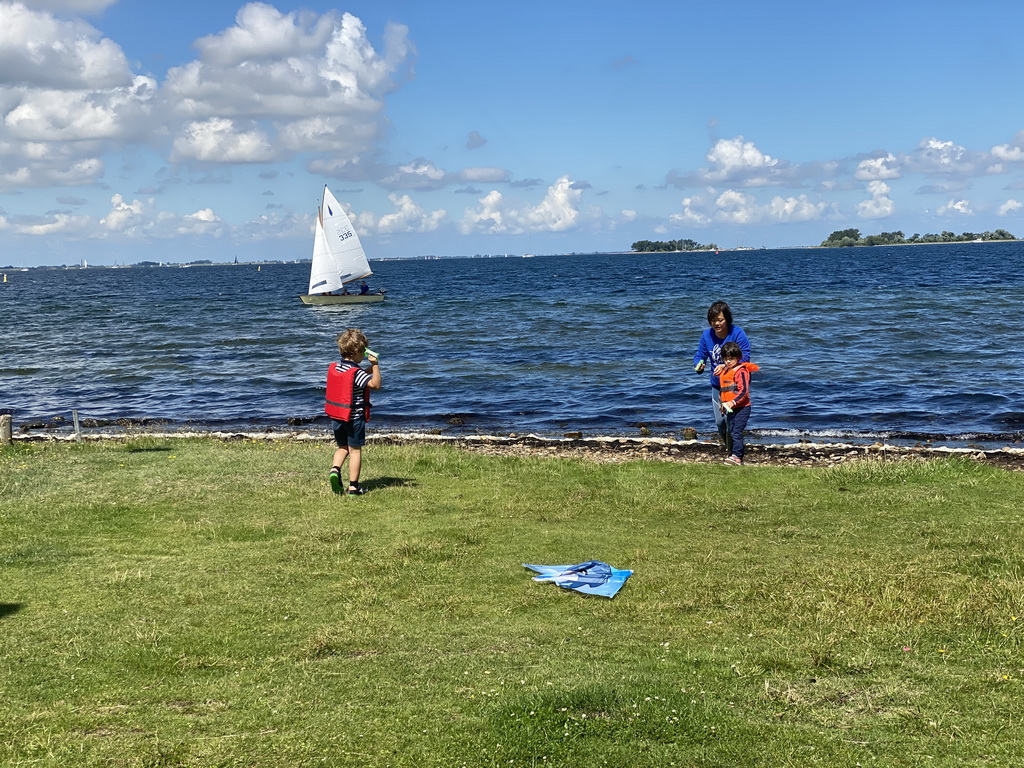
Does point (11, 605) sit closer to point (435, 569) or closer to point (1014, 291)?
point (435, 569)

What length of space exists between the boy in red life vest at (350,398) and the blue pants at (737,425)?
5074 mm

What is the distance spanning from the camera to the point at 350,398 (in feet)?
37.3

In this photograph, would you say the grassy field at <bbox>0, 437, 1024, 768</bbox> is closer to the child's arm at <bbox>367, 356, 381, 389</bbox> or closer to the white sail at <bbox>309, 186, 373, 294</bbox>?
the child's arm at <bbox>367, 356, 381, 389</bbox>

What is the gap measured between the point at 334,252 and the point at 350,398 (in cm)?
5875

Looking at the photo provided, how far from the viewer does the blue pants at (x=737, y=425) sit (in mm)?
13281

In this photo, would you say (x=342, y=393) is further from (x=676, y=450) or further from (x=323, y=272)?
(x=323, y=272)

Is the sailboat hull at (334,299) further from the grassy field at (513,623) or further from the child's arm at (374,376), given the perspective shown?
the child's arm at (374,376)

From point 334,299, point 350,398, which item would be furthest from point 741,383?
point 334,299

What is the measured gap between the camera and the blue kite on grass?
8.02 metres

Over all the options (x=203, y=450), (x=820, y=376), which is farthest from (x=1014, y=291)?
(x=203, y=450)

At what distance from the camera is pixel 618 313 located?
55.4m

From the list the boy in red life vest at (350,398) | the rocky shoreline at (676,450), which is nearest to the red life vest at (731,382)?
the rocky shoreline at (676,450)

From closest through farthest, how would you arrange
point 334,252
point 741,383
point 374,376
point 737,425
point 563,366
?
point 374,376 < point 741,383 < point 737,425 < point 563,366 < point 334,252

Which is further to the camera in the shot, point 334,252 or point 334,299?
point 334,299
